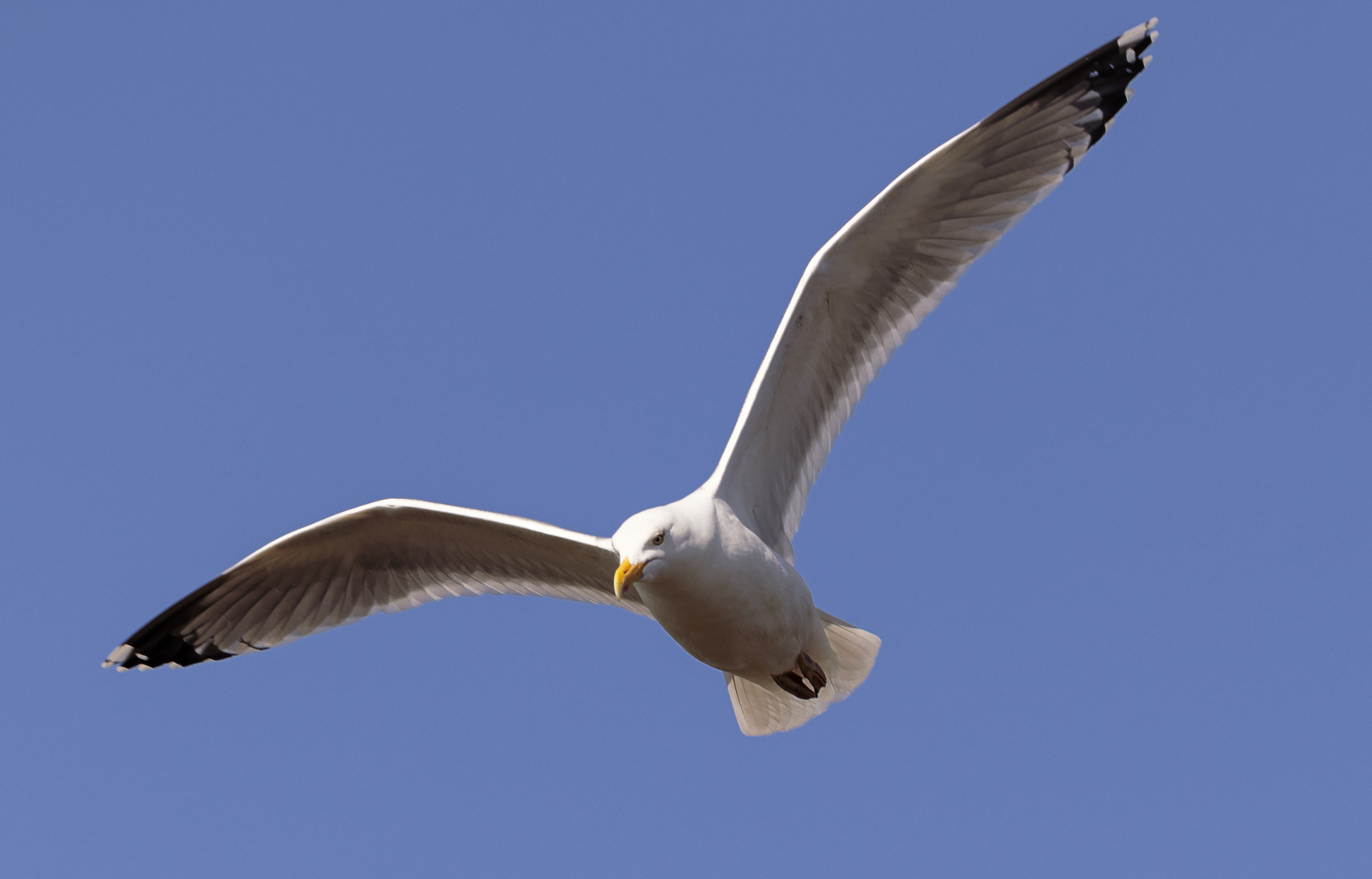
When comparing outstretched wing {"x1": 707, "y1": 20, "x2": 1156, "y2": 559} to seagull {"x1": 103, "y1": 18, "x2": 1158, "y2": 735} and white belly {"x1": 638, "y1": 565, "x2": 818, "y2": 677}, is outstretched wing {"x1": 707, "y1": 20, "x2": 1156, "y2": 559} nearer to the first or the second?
seagull {"x1": 103, "y1": 18, "x2": 1158, "y2": 735}

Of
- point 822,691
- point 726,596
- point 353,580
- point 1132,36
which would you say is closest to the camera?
point 726,596

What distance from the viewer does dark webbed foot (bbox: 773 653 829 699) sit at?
7.19 meters

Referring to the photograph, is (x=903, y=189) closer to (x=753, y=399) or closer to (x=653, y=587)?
(x=753, y=399)

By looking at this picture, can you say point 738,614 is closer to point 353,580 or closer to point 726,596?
point 726,596

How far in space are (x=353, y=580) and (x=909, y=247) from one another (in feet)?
11.0

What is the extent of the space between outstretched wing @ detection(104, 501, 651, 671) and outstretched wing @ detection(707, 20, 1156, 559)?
3.31ft

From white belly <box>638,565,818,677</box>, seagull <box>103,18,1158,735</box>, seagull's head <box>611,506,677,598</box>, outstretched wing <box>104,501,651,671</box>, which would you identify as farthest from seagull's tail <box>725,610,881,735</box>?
seagull's head <box>611,506,677,598</box>

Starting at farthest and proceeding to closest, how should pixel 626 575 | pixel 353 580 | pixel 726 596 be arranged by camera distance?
pixel 353 580
pixel 726 596
pixel 626 575

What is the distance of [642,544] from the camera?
6078mm

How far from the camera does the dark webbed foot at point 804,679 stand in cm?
719

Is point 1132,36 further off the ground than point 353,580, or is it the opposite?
point 1132,36

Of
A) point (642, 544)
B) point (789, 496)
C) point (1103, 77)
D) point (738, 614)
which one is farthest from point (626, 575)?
point (1103, 77)

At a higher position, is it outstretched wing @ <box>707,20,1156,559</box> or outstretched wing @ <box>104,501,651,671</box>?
outstretched wing @ <box>707,20,1156,559</box>

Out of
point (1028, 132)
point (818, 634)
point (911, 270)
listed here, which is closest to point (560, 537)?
point (818, 634)
